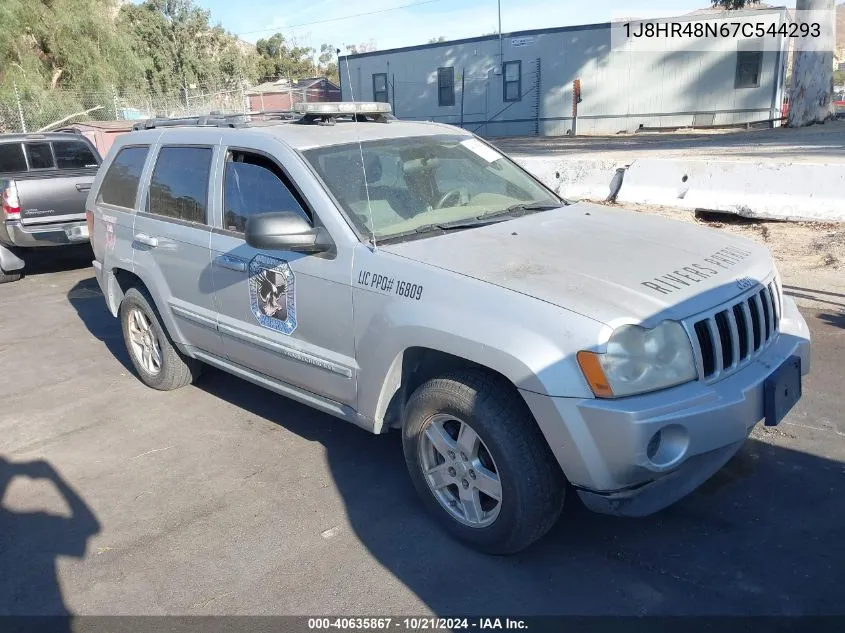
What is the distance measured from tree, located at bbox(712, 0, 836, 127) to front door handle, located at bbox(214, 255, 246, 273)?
19579 mm

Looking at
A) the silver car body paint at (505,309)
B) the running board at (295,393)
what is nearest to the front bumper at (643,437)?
the silver car body paint at (505,309)

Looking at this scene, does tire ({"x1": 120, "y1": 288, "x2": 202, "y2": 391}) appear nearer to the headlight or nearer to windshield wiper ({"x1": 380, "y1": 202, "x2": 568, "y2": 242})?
windshield wiper ({"x1": 380, "y1": 202, "x2": 568, "y2": 242})

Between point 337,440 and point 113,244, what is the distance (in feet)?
7.59

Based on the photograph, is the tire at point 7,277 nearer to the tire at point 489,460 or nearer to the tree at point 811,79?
the tire at point 489,460

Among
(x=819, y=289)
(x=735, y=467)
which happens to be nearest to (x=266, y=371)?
(x=735, y=467)

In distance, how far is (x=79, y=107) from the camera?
2542 centimetres

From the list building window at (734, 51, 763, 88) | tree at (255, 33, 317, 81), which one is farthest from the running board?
tree at (255, 33, 317, 81)

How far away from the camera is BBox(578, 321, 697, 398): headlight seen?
272cm

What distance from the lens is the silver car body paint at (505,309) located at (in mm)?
2773

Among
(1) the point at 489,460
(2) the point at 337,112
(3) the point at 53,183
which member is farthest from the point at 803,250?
(3) the point at 53,183

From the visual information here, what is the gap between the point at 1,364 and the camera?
637cm

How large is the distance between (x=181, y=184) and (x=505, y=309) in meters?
2.69

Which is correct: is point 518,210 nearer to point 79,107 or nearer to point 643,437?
point 643,437

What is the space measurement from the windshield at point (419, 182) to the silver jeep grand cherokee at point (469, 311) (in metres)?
0.01
